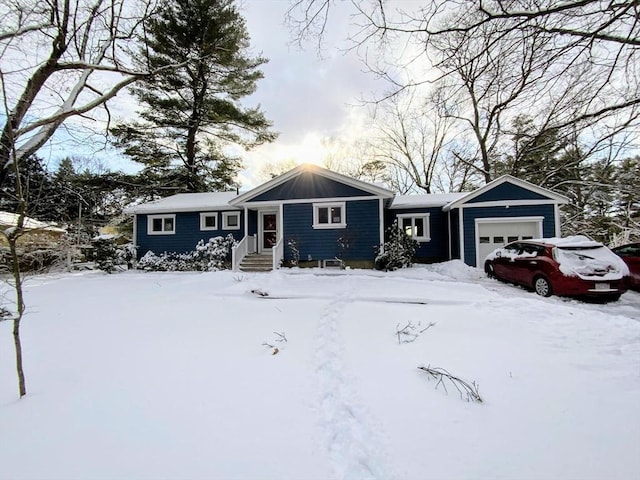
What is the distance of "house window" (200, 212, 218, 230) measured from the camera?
14859mm

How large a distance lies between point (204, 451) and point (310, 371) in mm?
1378

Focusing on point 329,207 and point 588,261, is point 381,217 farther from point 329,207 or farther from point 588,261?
point 588,261

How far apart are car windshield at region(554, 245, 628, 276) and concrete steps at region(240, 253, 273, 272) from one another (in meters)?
9.77

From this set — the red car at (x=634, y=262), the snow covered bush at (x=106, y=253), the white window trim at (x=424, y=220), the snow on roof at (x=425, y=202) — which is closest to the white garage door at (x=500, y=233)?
the snow on roof at (x=425, y=202)

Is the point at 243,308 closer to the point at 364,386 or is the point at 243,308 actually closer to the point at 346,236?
the point at 364,386

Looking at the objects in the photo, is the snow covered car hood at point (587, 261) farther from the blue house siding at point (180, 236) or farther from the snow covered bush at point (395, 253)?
the blue house siding at point (180, 236)

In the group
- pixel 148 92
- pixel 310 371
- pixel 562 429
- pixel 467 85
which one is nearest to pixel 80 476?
pixel 310 371

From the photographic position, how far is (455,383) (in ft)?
9.57

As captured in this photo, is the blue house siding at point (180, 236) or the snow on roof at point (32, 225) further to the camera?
the blue house siding at point (180, 236)

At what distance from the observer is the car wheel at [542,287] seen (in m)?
7.32

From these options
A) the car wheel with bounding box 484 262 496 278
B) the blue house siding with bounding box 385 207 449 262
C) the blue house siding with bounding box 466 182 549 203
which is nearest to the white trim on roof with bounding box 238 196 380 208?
the blue house siding with bounding box 385 207 449 262

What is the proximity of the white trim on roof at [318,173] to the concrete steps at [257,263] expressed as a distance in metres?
2.73

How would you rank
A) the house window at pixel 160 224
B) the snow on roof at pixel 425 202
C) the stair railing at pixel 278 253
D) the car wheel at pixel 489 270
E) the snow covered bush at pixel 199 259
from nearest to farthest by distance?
1. the car wheel at pixel 489 270
2. the stair railing at pixel 278 253
3. the snow covered bush at pixel 199 259
4. the snow on roof at pixel 425 202
5. the house window at pixel 160 224

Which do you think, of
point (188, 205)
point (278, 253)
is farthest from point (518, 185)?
point (188, 205)
